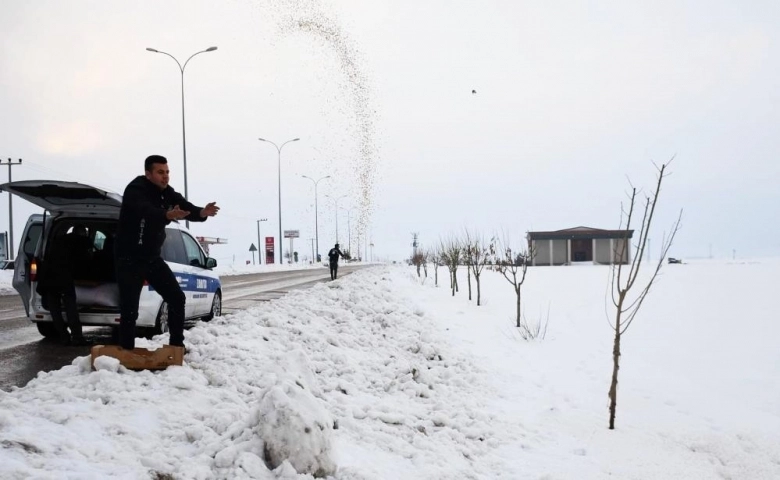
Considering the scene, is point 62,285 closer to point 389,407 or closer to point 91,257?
point 91,257

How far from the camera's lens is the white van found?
620 centimetres

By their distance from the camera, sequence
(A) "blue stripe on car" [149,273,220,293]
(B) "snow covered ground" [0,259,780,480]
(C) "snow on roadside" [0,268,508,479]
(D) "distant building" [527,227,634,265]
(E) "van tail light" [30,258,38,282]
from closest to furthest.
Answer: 1. (C) "snow on roadside" [0,268,508,479]
2. (B) "snow covered ground" [0,259,780,480]
3. (E) "van tail light" [30,258,38,282]
4. (A) "blue stripe on car" [149,273,220,293]
5. (D) "distant building" [527,227,634,265]

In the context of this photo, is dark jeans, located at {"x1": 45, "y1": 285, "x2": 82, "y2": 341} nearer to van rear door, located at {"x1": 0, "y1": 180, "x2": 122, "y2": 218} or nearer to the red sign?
van rear door, located at {"x1": 0, "y1": 180, "x2": 122, "y2": 218}

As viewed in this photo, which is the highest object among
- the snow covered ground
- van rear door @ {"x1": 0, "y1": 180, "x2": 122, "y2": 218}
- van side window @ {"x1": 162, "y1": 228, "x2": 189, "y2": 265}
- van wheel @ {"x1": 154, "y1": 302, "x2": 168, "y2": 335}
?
van rear door @ {"x1": 0, "y1": 180, "x2": 122, "y2": 218}

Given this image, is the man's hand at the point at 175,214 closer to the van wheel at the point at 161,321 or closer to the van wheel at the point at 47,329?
the van wheel at the point at 161,321

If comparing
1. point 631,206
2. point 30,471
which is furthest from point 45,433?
point 631,206

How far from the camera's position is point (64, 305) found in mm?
6934

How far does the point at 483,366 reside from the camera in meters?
8.81

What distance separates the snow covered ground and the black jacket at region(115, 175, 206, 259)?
3.12 feet

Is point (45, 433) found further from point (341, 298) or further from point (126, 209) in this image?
point (341, 298)

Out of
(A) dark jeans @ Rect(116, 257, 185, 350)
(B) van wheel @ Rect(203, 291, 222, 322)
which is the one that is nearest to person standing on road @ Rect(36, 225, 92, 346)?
(B) van wheel @ Rect(203, 291, 222, 322)

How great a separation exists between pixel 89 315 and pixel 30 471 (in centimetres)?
512

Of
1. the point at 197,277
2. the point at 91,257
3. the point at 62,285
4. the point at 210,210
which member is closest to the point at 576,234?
the point at 197,277

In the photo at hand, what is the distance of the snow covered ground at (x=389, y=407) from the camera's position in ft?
10.9
